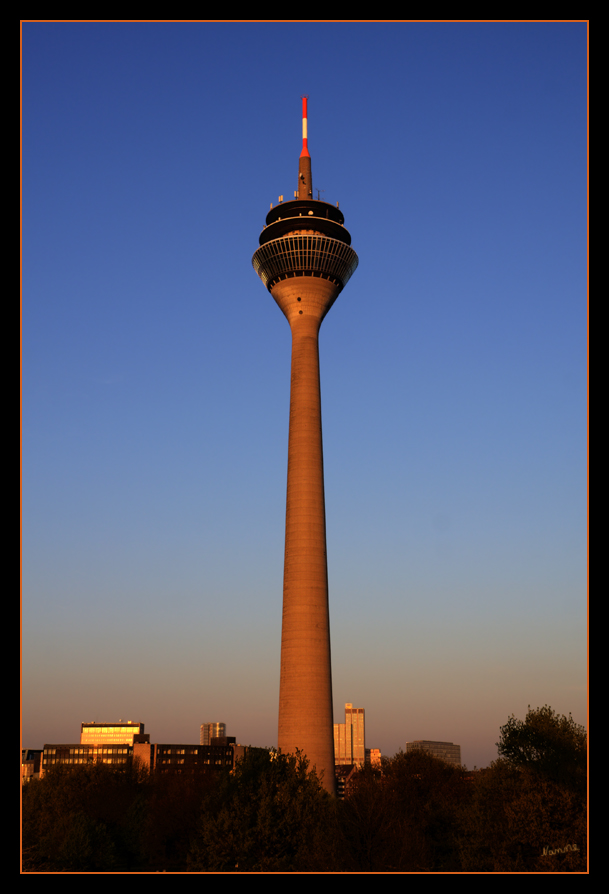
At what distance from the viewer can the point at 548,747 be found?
204 ft

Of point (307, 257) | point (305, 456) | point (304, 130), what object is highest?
point (304, 130)

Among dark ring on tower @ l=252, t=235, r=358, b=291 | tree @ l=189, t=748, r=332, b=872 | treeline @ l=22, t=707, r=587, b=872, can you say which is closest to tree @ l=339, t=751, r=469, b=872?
treeline @ l=22, t=707, r=587, b=872

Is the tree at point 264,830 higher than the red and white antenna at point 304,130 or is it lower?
lower

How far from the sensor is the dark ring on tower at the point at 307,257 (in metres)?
109

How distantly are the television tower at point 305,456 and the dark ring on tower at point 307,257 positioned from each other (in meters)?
0.14

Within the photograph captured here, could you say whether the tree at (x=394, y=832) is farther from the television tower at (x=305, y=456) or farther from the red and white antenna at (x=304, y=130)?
the red and white antenna at (x=304, y=130)

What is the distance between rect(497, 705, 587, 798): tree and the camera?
2306 inches

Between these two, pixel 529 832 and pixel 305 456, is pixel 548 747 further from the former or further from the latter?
pixel 305 456

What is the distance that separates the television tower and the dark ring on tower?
0.14 m

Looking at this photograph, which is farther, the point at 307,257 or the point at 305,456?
the point at 307,257

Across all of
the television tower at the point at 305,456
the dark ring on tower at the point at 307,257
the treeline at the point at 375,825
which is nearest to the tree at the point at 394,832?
Result: the treeline at the point at 375,825

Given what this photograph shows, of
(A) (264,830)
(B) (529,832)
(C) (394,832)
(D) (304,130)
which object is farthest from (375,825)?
(D) (304,130)

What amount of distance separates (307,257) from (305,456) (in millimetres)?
28424

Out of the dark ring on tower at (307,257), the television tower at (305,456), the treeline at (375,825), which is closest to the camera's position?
the treeline at (375,825)
